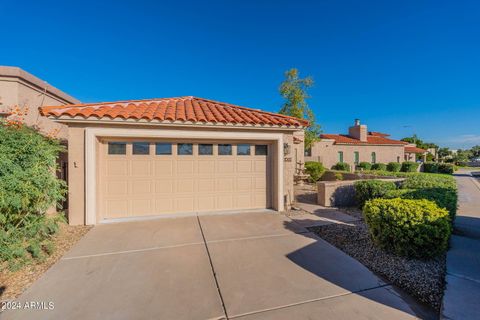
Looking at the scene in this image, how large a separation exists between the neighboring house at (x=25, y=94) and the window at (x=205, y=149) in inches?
161

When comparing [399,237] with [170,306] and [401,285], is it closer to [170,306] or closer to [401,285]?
[401,285]

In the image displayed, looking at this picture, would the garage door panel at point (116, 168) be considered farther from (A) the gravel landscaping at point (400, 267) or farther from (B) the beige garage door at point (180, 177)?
(A) the gravel landscaping at point (400, 267)

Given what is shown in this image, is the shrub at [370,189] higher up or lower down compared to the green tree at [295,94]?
lower down

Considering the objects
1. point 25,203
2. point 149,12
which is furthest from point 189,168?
point 149,12

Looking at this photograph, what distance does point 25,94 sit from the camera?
20.1ft

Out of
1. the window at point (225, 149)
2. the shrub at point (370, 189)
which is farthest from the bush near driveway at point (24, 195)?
the shrub at point (370, 189)

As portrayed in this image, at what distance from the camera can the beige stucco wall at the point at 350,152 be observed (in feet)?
77.4

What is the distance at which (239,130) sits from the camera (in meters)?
6.84

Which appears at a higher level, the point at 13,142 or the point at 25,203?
the point at 13,142

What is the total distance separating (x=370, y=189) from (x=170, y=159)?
7.05 m

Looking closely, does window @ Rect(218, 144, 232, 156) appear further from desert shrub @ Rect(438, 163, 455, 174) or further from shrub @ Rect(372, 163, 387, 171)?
desert shrub @ Rect(438, 163, 455, 174)

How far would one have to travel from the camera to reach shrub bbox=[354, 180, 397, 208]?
7.54 m

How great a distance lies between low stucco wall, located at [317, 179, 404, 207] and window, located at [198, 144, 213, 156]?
4.58m

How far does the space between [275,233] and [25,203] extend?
5.17 m
